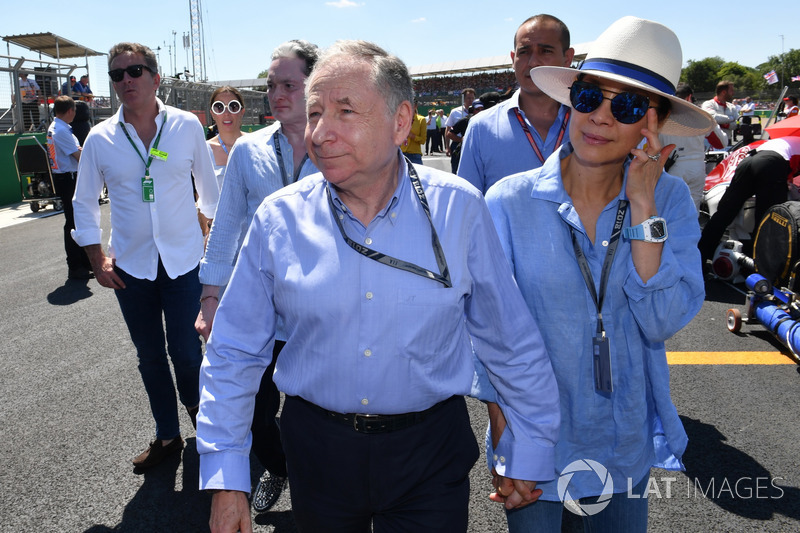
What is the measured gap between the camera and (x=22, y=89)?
48.7 feet

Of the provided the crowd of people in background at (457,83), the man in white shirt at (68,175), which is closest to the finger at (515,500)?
the man in white shirt at (68,175)

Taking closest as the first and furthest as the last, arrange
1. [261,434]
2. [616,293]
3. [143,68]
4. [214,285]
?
[616,293], [214,285], [261,434], [143,68]

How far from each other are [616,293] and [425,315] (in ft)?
1.97

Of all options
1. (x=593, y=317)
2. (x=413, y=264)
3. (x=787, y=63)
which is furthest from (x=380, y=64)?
(x=787, y=63)

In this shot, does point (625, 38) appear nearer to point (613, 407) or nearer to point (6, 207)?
point (613, 407)

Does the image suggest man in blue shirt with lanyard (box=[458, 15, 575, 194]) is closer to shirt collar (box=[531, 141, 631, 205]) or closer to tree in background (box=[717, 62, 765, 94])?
shirt collar (box=[531, 141, 631, 205])

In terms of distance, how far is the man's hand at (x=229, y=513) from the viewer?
1.60 meters

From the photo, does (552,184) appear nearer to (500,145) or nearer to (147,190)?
(500,145)

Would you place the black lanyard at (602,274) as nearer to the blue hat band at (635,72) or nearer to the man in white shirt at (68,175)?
the blue hat band at (635,72)

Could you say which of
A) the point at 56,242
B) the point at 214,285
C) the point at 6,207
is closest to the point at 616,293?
the point at 214,285

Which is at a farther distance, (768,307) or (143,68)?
(768,307)

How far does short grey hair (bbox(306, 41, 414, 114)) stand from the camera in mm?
1652

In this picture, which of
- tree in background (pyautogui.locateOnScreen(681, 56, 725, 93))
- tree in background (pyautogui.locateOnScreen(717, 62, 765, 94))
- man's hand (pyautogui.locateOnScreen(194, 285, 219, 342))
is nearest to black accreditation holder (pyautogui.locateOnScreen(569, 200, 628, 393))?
man's hand (pyautogui.locateOnScreen(194, 285, 219, 342))

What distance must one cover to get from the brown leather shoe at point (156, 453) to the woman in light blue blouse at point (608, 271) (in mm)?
2526
